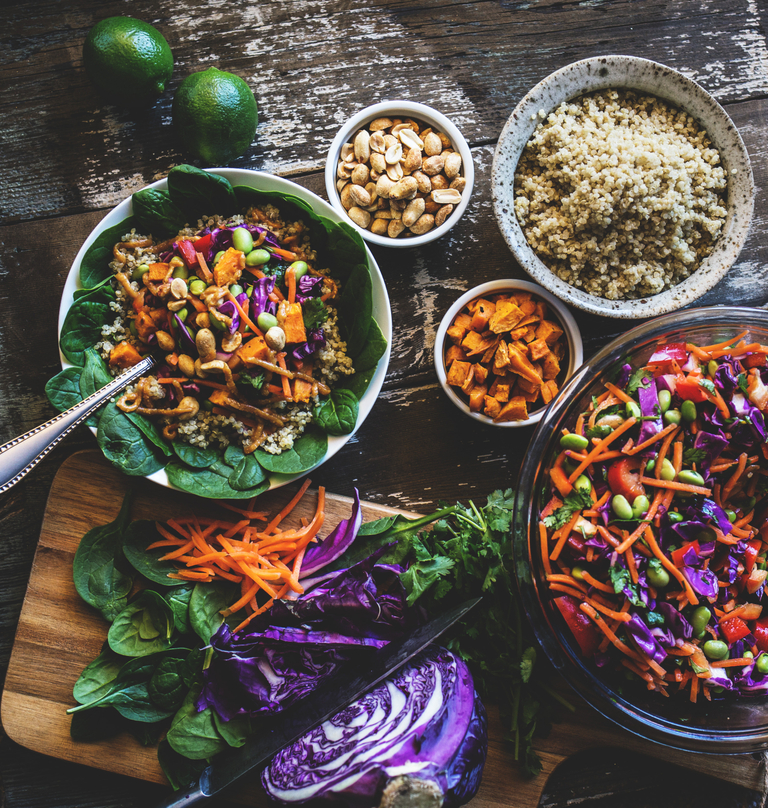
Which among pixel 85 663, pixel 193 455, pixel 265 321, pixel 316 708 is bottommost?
pixel 316 708

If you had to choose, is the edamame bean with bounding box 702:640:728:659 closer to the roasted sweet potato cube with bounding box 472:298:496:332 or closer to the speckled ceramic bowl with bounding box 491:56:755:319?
the speckled ceramic bowl with bounding box 491:56:755:319

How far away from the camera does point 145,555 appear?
1.82 m

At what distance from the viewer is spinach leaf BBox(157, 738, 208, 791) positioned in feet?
5.87

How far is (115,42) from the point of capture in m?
1.80

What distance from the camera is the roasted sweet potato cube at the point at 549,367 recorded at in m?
1.89

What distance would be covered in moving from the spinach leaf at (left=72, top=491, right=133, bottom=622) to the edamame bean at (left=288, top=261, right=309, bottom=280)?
0.87 m

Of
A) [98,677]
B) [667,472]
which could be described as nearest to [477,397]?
[667,472]

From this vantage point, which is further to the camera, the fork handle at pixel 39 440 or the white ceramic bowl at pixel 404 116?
the white ceramic bowl at pixel 404 116

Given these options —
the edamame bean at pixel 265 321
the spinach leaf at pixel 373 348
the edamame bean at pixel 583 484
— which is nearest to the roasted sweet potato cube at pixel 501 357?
the spinach leaf at pixel 373 348

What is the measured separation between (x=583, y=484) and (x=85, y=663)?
165cm

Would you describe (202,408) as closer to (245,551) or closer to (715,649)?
(245,551)

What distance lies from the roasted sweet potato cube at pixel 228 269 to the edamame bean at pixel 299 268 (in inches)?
6.1

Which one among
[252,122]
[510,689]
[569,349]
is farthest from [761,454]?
[252,122]

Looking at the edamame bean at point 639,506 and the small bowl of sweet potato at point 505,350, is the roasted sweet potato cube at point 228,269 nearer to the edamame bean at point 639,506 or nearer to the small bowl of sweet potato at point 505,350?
the small bowl of sweet potato at point 505,350
